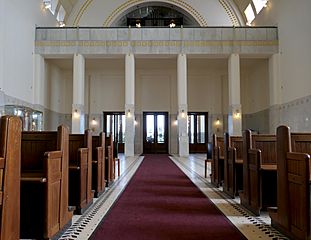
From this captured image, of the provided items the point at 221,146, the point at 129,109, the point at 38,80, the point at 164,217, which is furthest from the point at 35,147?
the point at 38,80

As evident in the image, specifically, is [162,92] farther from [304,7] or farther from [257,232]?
[257,232]

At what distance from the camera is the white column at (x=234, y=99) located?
623 inches

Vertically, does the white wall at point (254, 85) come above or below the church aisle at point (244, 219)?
above

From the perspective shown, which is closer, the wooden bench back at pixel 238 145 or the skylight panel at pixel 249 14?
the wooden bench back at pixel 238 145

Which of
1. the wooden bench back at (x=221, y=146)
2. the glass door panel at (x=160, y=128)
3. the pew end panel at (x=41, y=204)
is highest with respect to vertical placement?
the glass door panel at (x=160, y=128)

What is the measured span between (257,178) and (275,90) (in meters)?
12.4

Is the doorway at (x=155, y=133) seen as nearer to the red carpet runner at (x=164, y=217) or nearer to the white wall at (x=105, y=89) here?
the white wall at (x=105, y=89)

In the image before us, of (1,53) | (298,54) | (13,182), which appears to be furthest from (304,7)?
(13,182)

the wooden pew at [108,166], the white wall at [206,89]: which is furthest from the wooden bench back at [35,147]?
the white wall at [206,89]

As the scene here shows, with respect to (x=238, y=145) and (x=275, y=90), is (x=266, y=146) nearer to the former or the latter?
(x=238, y=145)

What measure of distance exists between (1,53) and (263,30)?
1115cm

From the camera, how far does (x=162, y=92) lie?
19.9 metres

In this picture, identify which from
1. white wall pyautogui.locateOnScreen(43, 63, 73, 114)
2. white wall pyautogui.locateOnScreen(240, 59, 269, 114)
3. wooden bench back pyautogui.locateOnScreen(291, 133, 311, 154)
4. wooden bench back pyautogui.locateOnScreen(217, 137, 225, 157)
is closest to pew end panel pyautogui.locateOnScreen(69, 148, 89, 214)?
wooden bench back pyautogui.locateOnScreen(291, 133, 311, 154)

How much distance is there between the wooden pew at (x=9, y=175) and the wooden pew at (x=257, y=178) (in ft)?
9.08
